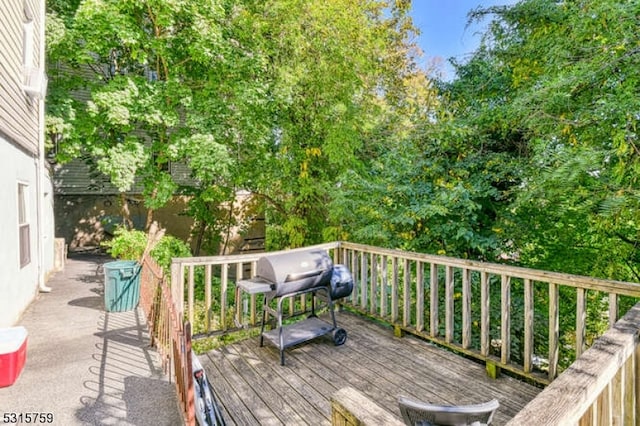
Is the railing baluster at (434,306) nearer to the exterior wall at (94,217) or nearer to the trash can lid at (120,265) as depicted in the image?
the trash can lid at (120,265)

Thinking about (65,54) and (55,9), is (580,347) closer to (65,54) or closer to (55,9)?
(65,54)

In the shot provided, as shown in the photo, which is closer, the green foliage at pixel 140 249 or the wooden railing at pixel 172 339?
the wooden railing at pixel 172 339

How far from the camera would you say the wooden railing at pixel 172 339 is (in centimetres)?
226

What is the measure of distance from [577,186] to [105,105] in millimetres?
8511

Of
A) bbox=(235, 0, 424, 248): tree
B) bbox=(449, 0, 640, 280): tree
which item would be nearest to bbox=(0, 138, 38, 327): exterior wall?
bbox=(235, 0, 424, 248): tree

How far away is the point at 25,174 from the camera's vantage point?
5.89 m

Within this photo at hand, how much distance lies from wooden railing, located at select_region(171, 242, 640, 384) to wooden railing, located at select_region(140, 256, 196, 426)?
276 mm

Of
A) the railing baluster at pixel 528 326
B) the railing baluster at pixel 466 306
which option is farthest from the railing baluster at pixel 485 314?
the railing baluster at pixel 528 326

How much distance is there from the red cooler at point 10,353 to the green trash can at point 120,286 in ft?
7.72

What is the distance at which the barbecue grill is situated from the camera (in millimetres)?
3666

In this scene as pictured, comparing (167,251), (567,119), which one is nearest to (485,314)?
(567,119)

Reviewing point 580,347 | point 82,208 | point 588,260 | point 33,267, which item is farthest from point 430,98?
point 82,208

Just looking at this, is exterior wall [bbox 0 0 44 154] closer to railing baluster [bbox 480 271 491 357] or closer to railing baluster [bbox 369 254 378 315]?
railing baluster [bbox 369 254 378 315]

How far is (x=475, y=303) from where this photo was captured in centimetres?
496
